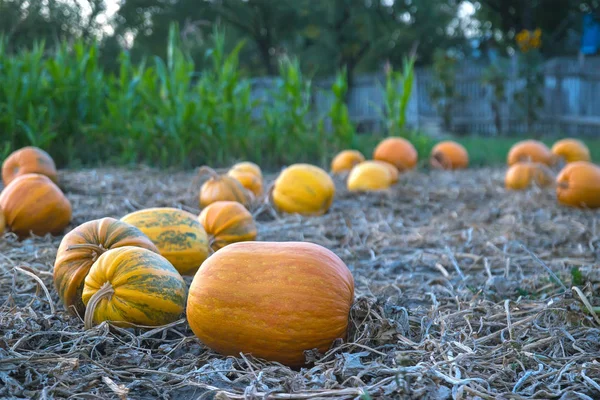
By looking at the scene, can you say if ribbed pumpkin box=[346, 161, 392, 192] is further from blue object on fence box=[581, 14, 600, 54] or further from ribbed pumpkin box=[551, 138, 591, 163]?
blue object on fence box=[581, 14, 600, 54]

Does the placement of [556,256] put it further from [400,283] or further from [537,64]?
[537,64]

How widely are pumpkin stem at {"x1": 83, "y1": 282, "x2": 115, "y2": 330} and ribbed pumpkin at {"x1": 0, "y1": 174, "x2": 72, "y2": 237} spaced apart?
62.0 inches

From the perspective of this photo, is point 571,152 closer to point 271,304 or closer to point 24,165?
point 24,165

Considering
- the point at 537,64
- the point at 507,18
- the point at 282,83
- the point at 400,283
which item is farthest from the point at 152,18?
the point at 400,283

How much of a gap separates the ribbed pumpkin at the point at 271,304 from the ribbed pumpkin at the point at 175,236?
75 centimetres

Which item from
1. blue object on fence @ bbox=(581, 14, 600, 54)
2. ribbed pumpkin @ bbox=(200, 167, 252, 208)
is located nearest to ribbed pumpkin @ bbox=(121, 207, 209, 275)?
ribbed pumpkin @ bbox=(200, 167, 252, 208)

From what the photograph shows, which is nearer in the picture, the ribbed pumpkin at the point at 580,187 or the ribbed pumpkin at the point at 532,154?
the ribbed pumpkin at the point at 580,187

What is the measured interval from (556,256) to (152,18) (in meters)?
24.1

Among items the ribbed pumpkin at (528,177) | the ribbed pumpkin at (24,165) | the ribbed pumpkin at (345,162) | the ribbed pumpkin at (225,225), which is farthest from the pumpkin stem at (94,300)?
the ribbed pumpkin at (345,162)

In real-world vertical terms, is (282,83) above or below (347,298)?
above

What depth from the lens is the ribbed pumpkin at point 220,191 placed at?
396 centimetres

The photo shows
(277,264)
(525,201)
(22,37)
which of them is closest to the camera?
(277,264)

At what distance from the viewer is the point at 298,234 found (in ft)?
12.7

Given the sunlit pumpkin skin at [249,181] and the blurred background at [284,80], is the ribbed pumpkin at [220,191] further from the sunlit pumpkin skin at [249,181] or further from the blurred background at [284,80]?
the blurred background at [284,80]
